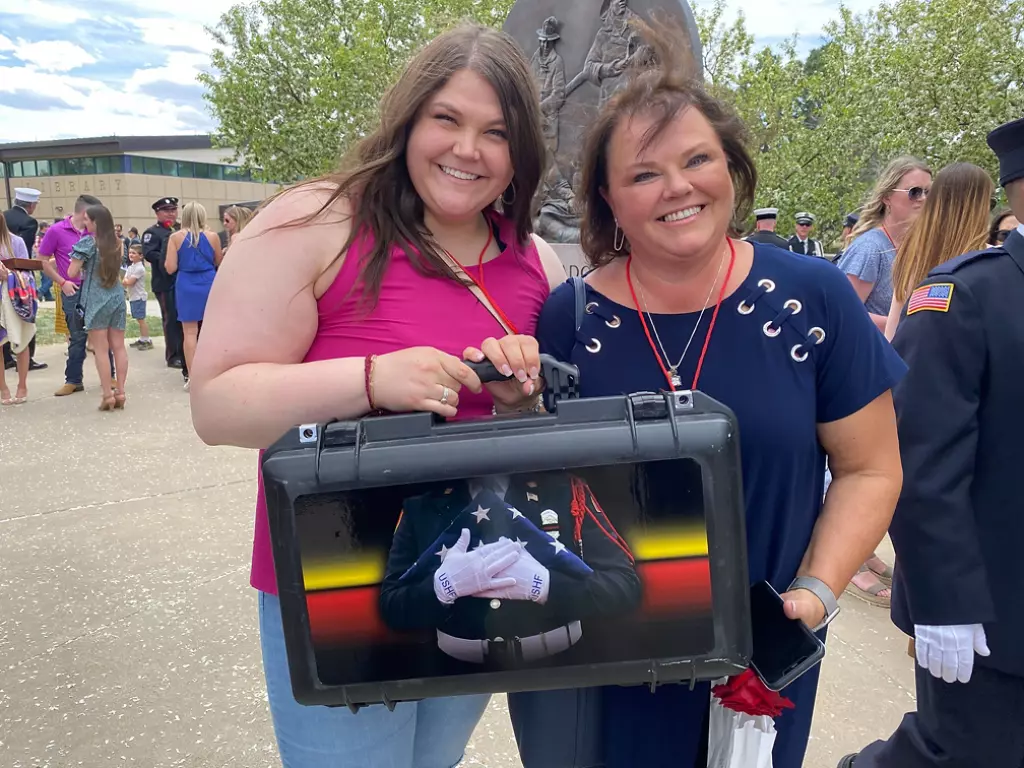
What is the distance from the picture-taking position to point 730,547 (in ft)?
3.67

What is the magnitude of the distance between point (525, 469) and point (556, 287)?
0.64 meters

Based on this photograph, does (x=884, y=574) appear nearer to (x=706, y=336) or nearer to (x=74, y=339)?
(x=706, y=336)

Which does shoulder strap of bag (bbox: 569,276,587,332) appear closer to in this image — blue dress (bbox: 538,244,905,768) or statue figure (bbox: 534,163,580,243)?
blue dress (bbox: 538,244,905,768)

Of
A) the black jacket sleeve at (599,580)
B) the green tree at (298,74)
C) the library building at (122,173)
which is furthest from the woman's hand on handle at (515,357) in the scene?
the library building at (122,173)

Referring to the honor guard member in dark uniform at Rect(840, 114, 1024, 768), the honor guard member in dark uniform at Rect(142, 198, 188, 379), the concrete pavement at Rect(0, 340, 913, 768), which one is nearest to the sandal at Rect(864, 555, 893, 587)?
the concrete pavement at Rect(0, 340, 913, 768)

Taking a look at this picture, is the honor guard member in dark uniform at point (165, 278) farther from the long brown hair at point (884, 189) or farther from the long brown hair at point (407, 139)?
the long brown hair at point (407, 139)

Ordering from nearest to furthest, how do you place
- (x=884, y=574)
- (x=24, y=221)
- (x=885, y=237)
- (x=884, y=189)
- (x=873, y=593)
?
(x=873, y=593), (x=884, y=574), (x=885, y=237), (x=884, y=189), (x=24, y=221)

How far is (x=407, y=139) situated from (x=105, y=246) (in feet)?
20.6

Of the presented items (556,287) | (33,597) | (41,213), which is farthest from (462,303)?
(41,213)

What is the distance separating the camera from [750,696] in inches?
50.5

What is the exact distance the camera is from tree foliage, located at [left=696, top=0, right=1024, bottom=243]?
13.4 meters

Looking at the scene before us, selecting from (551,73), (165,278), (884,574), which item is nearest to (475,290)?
(884,574)

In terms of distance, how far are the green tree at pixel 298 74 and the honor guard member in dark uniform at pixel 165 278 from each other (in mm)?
10753

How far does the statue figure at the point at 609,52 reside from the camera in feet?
17.3
